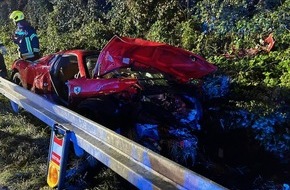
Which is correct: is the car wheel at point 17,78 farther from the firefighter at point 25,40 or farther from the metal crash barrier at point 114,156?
the metal crash barrier at point 114,156

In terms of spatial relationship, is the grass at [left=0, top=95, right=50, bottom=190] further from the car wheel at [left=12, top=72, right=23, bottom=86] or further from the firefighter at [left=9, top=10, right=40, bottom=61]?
the firefighter at [left=9, top=10, right=40, bottom=61]

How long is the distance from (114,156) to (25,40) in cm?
670

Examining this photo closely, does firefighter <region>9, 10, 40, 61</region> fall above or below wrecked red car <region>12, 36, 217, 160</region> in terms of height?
below

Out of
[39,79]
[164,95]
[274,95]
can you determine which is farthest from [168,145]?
[39,79]

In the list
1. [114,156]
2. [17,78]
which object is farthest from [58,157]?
[17,78]

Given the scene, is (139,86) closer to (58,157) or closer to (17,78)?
(58,157)

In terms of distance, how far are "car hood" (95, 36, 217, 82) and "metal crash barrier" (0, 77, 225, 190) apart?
1.13m

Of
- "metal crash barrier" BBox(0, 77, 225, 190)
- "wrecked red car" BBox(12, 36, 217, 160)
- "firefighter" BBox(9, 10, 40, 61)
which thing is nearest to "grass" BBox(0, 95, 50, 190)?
"metal crash barrier" BBox(0, 77, 225, 190)

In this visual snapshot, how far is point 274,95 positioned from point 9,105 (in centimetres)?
536

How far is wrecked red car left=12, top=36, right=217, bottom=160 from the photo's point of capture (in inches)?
238

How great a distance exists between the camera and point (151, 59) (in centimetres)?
655

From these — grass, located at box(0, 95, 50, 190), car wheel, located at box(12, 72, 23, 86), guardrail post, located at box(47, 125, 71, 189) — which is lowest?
car wheel, located at box(12, 72, 23, 86)

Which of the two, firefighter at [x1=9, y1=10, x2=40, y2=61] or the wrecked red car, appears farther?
firefighter at [x1=9, y1=10, x2=40, y2=61]

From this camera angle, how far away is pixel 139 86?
6.29 meters
